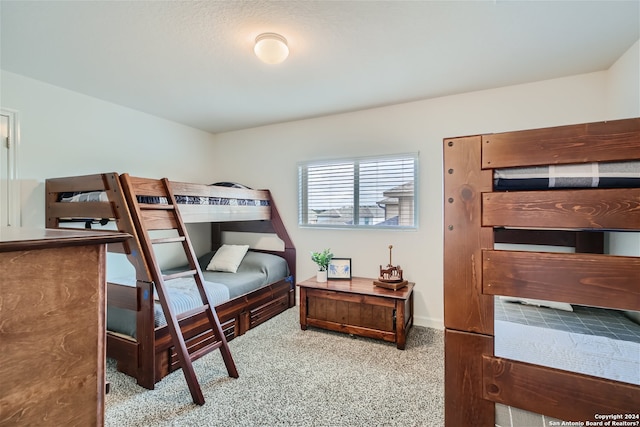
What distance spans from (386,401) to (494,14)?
8.27ft

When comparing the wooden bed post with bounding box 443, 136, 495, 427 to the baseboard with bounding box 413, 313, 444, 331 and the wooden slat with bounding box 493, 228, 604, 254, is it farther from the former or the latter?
the baseboard with bounding box 413, 313, 444, 331

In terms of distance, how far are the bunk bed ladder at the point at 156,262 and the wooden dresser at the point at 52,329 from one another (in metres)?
1.16

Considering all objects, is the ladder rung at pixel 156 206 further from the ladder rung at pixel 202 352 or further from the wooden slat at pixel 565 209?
the wooden slat at pixel 565 209

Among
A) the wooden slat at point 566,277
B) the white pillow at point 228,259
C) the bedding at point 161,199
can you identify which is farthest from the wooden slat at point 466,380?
the white pillow at point 228,259

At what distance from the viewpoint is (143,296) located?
2043 millimetres

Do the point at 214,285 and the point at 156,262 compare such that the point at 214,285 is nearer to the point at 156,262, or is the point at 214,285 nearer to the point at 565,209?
the point at 156,262

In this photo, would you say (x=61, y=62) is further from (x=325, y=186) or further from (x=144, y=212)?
(x=325, y=186)

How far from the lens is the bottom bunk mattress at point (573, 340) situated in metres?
1.14

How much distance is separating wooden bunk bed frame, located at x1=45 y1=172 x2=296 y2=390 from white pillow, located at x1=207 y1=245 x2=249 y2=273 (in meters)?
0.56

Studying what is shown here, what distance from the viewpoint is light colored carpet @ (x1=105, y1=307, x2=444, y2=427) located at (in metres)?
1.71

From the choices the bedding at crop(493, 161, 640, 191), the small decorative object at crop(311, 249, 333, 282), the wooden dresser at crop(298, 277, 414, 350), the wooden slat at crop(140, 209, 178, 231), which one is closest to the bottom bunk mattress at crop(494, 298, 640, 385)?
the bedding at crop(493, 161, 640, 191)

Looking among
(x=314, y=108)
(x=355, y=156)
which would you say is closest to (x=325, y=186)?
(x=355, y=156)

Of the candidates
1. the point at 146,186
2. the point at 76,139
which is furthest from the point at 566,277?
the point at 76,139

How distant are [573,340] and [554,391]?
664 mm
